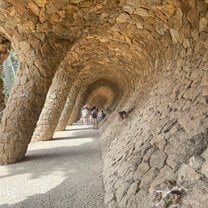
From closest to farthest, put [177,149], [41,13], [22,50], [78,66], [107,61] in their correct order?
[177,149] → [41,13] → [22,50] → [78,66] → [107,61]

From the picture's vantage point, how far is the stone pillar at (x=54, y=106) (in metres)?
9.49

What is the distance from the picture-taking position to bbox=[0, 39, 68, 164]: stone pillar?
576 cm

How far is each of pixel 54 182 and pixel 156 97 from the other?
2293mm

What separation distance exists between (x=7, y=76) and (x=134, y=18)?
1347cm

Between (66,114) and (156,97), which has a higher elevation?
(156,97)

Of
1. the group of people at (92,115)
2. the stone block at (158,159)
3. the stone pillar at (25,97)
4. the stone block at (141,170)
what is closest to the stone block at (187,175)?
the stone block at (158,159)

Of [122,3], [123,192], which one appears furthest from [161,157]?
[122,3]

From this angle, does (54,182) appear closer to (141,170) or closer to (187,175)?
(141,170)

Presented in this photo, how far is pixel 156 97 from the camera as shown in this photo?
5.46 metres

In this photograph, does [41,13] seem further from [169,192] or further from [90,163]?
[169,192]

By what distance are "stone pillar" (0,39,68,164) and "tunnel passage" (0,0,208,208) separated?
19mm

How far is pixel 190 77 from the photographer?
13.2 ft

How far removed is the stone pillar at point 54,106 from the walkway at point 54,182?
9.38ft

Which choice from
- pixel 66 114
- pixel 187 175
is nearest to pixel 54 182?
pixel 187 175
